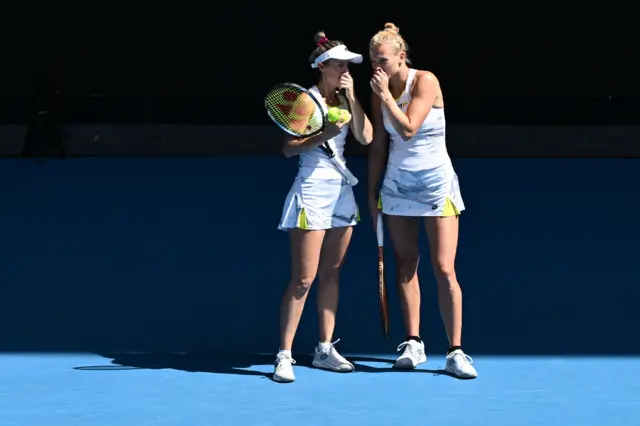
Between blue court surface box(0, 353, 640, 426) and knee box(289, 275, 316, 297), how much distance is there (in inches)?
14.4

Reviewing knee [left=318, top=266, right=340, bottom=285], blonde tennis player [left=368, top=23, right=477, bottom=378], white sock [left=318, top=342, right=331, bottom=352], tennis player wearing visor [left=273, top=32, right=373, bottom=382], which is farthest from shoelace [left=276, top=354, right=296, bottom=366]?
blonde tennis player [left=368, top=23, right=477, bottom=378]

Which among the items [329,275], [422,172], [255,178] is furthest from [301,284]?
[255,178]

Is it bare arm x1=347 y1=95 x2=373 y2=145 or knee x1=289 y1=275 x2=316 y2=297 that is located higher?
bare arm x1=347 y1=95 x2=373 y2=145

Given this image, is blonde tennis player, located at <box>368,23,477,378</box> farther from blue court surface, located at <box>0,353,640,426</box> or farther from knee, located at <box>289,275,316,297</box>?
knee, located at <box>289,275,316,297</box>

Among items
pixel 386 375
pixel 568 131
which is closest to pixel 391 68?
pixel 386 375

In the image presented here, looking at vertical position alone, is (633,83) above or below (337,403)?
above

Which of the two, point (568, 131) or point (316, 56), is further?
point (568, 131)

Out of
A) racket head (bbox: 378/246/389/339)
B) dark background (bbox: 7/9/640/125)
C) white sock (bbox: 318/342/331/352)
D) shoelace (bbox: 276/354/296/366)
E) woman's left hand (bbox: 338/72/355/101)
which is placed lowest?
shoelace (bbox: 276/354/296/366)

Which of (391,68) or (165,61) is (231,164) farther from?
(165,61)

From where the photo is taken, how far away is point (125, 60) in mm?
15305

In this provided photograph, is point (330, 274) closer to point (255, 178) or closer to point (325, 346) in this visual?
point (325, 346)

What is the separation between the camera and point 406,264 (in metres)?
5.75

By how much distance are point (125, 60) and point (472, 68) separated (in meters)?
4.17

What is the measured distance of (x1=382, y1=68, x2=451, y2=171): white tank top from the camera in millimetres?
5551
